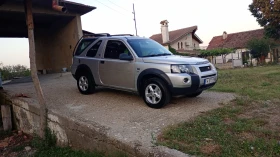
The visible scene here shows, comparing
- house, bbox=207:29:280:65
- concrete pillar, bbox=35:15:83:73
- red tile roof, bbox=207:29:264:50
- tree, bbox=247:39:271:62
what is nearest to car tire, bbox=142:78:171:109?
concrete pillar, bbox=35:15:83:73

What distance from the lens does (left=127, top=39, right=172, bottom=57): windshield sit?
20.1ft

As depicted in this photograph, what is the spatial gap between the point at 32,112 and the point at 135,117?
3247 millimetres

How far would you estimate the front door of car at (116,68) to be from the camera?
6.05 meters

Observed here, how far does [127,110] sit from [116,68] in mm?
1241

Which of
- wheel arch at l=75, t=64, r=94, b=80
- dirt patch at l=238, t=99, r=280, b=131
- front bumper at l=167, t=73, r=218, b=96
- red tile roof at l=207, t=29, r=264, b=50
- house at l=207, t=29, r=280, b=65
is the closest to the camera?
dirt patch at l=238, t=99, r=280, b=131

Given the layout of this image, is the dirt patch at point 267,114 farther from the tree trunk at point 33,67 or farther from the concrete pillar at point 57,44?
the concrete pillar at point 57,44

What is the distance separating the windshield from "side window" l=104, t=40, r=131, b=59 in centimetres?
22

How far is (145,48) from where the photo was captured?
6359mm

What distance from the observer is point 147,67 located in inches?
223

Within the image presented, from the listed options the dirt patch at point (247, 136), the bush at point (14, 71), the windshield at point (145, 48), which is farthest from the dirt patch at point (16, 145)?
the bush at point (14, 71)

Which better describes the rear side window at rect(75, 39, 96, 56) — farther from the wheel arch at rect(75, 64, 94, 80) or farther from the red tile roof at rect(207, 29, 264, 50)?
the red tile roof at rect(207, 29, 264, 50)

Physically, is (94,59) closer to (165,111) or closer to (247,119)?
(165,111)

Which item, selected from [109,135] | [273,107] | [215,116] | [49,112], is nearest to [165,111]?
[215,116]

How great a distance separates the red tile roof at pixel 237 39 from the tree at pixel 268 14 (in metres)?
9.49
